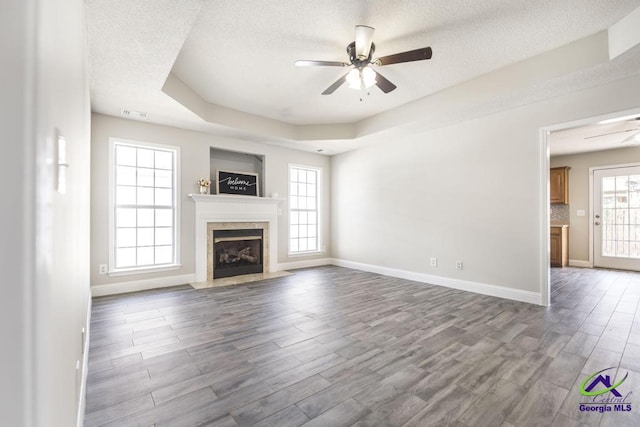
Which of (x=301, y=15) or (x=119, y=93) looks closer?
(x=301, y=15)

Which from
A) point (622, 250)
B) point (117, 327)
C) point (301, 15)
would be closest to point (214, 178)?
point (117, 327)

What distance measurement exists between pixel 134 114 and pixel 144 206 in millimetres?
1378

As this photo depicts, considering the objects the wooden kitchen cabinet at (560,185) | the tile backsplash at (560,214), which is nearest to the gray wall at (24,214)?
the wooden kitchen cabinet at (560,185)

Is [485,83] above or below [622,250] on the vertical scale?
above

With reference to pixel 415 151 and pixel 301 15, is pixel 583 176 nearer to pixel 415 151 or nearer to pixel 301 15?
pixel 415 151

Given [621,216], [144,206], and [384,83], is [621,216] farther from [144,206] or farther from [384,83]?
[144,206]

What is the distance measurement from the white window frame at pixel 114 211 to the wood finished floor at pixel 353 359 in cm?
51

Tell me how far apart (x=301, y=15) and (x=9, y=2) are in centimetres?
259

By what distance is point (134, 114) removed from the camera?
4.18 metres

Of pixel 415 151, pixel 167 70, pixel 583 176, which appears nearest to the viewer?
pixel 167 70

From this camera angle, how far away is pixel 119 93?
349cm

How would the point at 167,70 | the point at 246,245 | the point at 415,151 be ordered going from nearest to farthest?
1. the point at 167,70
2. the point at 415,151
3. the point at 246,245

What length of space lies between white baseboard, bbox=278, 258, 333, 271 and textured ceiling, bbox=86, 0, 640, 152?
10.9 ft

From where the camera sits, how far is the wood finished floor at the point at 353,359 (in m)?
1.72
